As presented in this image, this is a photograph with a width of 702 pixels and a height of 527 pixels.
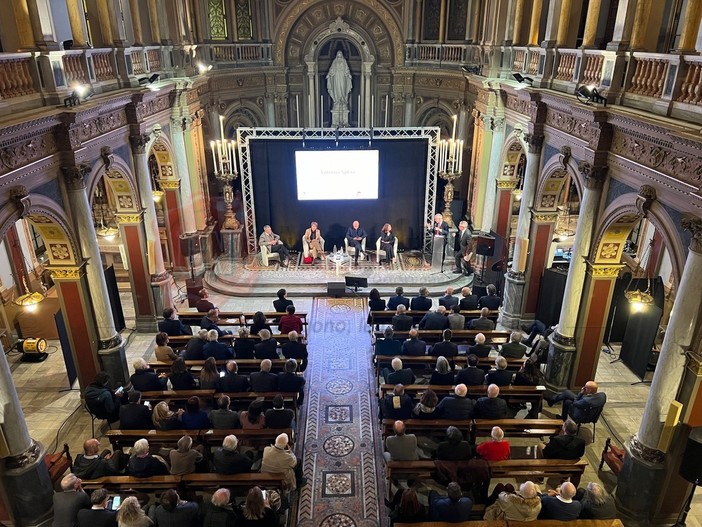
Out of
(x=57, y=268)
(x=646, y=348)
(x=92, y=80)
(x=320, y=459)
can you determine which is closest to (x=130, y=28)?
(x=92, y=80)

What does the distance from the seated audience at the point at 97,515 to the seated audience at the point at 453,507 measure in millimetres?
3527

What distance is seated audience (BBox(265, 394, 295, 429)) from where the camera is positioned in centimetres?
746

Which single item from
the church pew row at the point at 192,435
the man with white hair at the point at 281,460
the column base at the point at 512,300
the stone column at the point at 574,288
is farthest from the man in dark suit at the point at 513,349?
the man with white hair at the point at 281,460

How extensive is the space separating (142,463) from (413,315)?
19.5ft

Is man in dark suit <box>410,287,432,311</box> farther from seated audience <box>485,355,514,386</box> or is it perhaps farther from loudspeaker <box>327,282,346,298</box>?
loudspeaker <box>327,282,346,298</box>

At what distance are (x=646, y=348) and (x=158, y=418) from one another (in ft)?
28.2

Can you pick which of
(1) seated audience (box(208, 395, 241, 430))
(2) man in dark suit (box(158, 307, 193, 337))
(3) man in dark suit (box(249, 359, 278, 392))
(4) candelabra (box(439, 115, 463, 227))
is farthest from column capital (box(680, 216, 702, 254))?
(4) candelabra (box(439, 115, 463, 227))

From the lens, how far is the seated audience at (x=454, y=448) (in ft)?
22.1

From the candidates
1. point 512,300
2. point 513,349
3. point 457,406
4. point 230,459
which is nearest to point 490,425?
point 457,406

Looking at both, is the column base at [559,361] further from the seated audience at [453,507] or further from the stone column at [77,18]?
the stone column at [77,18]

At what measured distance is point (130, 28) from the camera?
11312 mm

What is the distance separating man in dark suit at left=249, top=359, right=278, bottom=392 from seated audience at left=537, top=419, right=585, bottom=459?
402 centimetres

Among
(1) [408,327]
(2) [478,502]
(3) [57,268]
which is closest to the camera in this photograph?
(2) [478,502]

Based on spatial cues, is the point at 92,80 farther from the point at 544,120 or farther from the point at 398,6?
the point at 398,6
